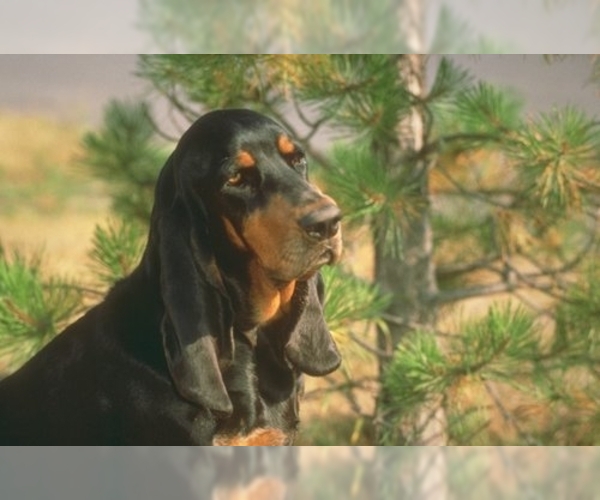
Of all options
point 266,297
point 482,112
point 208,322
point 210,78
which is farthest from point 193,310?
point 482,112

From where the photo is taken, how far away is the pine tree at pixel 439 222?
292cm

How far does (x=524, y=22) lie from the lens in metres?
2.96

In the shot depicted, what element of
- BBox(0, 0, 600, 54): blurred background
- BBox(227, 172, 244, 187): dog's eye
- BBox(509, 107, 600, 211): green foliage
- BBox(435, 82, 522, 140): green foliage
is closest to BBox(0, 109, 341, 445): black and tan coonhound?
BBox(227, 172, 244, 187): dog's eye

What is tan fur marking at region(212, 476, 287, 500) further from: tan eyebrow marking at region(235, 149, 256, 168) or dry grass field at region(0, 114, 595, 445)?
tan eyebrow marking at region(235, 149, 256, 168)

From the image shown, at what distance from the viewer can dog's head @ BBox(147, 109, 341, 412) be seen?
264cm

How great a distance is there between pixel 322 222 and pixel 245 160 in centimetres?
20

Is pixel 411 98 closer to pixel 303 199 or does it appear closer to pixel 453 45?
pixel 453 45

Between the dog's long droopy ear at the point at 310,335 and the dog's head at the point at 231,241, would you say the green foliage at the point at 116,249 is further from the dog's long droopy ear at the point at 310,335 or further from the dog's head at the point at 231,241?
the dog's long droopy ear at the point at 310,335

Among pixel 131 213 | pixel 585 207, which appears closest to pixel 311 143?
pixel 131 213

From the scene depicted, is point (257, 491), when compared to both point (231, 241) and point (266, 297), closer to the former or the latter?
point (266, 297)

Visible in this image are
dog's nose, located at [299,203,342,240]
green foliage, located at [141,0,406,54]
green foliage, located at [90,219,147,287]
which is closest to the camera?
dog's nose, located at [299,203,342,240]

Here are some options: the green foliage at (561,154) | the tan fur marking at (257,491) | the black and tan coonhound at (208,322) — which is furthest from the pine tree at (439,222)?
the tan fur marking at (257,491)

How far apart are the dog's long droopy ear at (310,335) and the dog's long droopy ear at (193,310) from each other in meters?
0.16

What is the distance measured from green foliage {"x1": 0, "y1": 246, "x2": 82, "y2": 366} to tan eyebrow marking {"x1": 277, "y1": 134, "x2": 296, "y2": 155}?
1.70 ft
